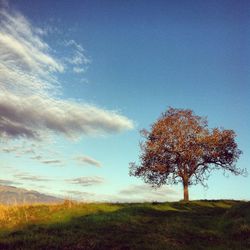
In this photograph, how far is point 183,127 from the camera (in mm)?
56750

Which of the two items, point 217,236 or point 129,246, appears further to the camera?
point 217,236

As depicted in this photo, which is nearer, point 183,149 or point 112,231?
point 112,231

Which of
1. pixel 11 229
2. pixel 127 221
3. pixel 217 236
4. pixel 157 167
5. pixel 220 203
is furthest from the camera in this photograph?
pixel 157 167

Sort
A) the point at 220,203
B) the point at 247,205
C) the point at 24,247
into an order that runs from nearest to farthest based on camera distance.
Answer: the point at 24,247 → the point at 247,205 → the point at 220,203

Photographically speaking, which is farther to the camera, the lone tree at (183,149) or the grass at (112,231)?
the lone tree at (183,149)

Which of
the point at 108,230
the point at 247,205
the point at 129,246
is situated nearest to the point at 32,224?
the point at 108,230

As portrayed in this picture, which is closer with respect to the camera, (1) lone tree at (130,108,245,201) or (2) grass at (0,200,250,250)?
(2) grass at (0,200,250,250)

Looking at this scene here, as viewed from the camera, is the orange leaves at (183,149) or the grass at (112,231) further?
the orange leaves at (183,149)

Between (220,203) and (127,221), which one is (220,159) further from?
(127,221)

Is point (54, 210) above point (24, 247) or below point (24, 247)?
above

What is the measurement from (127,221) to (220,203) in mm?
22846

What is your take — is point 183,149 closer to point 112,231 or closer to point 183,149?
point 183,149


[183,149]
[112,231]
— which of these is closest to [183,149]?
[183,149]

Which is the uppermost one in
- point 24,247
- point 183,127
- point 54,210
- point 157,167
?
point 183,127
